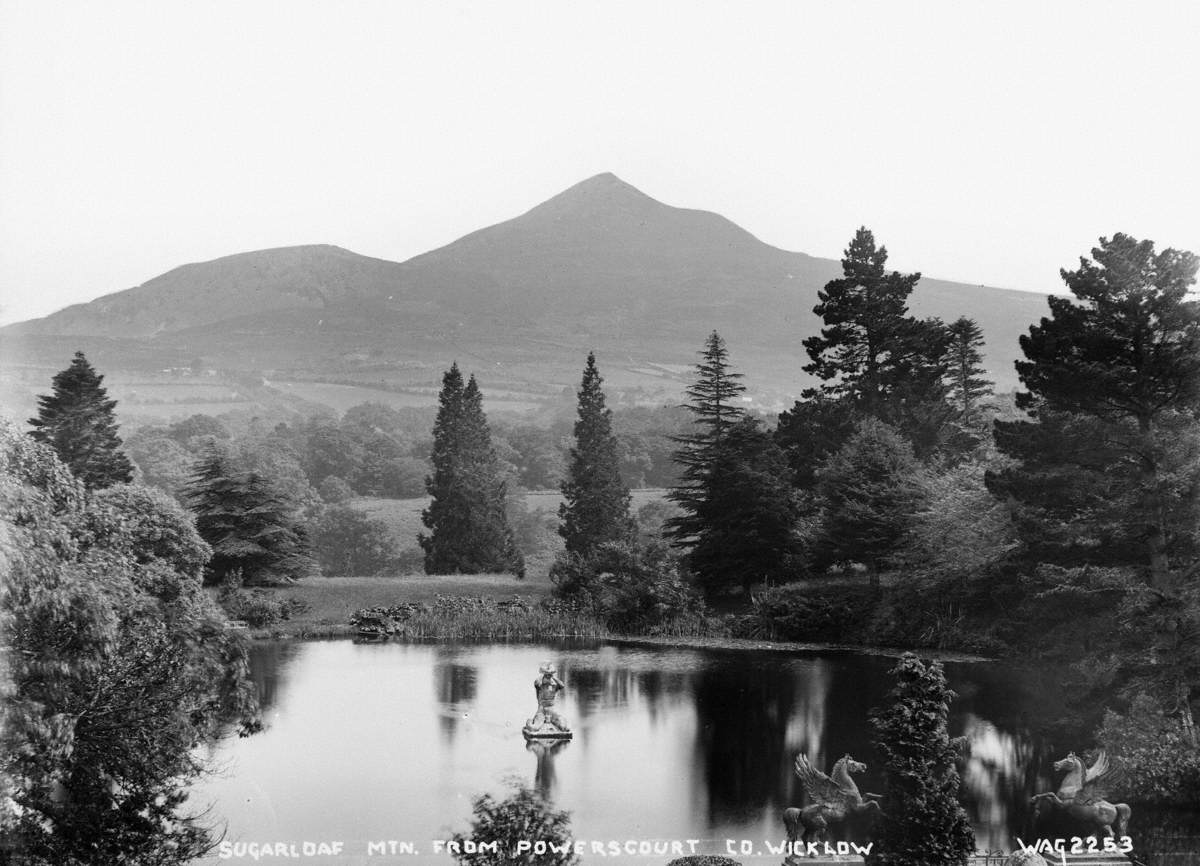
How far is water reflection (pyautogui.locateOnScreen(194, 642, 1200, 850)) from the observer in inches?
798

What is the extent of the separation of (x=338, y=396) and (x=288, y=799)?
161301 mm

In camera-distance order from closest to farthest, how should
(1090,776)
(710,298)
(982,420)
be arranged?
(1090,776)
(982,420)
(710,298)

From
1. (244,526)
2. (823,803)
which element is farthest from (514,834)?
(244,526)

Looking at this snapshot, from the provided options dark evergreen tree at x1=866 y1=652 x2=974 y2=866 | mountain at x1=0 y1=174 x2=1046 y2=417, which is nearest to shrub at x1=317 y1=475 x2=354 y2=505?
mountain at x1=0 y1=174 x2=1046 y2=417

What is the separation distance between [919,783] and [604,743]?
33.4 feet

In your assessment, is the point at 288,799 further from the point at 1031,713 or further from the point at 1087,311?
the point at 1087,311

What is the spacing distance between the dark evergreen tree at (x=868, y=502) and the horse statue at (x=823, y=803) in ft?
75.9

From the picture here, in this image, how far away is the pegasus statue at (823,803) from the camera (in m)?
17.6

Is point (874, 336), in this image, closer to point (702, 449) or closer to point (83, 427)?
point (702, 449)

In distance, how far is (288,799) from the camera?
21.0 meters

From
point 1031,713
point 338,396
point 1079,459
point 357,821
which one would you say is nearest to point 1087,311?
point 1079,459

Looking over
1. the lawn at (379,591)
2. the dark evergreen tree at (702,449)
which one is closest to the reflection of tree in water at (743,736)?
the dark evergreen tree at (702,449)

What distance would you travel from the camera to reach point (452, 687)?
103ft

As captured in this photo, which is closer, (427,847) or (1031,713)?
(427,847)
